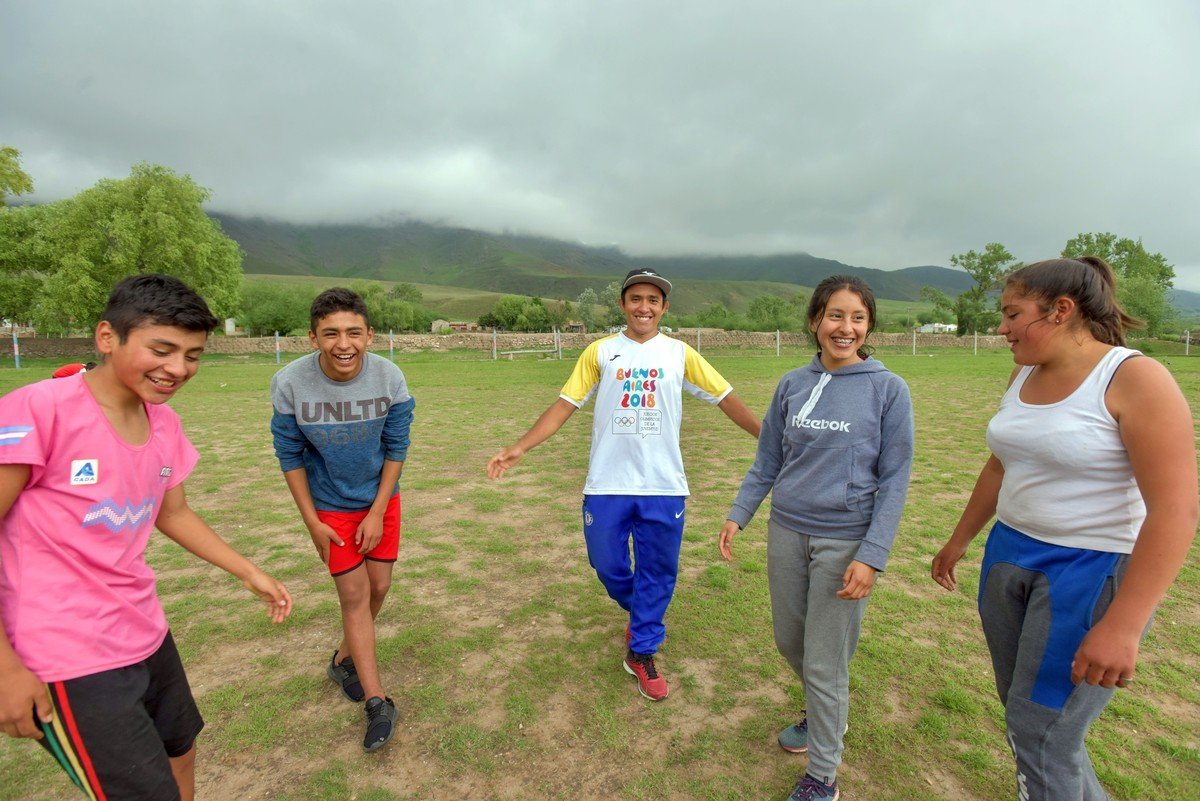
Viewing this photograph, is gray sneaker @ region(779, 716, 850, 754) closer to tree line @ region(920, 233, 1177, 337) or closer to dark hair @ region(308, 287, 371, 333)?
dark hair @ region(308, 287, 371, 333)

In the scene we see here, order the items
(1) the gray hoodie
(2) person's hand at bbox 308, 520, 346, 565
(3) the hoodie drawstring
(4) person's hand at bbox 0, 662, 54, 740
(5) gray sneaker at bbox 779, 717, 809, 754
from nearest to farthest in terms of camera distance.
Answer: (4) person's hand at bbox 0, 662, 54, 740
(1) the gray hoodie
(3) the hoodie drawstring
(5) gray sneaker at bbox 779, 717, 809, 754
(2) person's hand at bbox 308, 520, 346, 565

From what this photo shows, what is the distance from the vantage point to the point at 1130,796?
8.59 feet

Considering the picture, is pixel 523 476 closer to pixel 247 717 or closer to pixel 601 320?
pixel 247 717

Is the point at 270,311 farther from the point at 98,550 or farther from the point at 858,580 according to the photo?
the point at 858,580

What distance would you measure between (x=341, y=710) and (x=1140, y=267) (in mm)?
94617

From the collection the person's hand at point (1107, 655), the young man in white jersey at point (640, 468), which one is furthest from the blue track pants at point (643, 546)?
the person's hand at point (1107, 655)

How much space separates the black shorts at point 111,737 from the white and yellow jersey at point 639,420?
7.08ft

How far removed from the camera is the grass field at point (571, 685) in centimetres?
278

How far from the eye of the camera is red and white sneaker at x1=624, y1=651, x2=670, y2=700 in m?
3.36

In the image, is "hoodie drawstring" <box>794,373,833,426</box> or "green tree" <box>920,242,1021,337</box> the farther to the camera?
"green tree" <box>920,242,1021,337</box>

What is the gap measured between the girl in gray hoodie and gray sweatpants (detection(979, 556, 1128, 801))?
1.52 feet

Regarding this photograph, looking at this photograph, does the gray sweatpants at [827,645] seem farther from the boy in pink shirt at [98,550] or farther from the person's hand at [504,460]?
the boy in pink shirt at [98,550]

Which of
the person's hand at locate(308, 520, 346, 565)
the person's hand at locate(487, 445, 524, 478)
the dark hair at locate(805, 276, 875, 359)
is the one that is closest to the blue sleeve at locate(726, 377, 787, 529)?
the dark hair at locate(805, 276, 875, 359)

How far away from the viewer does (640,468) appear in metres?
3.50
